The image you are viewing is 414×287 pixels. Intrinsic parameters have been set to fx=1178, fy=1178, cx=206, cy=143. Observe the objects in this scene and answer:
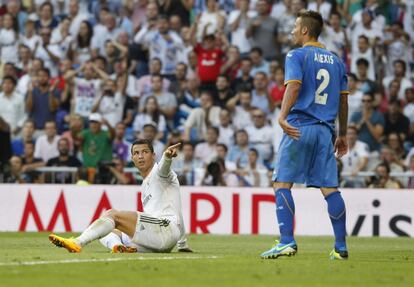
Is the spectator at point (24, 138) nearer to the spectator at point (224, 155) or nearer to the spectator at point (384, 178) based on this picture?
the spectator at point (224, 155)

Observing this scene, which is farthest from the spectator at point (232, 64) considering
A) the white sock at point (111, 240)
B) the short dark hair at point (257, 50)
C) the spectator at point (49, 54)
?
the white sock at point (111, 240)

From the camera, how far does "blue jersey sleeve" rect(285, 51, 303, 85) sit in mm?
11109

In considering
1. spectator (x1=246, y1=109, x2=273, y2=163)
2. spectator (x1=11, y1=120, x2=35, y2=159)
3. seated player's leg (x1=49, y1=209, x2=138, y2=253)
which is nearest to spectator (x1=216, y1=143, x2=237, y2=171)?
spectator (x1=246, y1=109, x2=273, y2=163)

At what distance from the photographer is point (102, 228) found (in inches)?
461

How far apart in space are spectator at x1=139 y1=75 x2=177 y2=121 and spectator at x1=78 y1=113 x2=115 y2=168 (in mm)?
1343

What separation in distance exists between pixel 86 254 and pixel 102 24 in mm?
13888

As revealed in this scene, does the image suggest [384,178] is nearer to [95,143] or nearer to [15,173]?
[95,143]

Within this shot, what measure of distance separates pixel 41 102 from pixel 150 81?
2.23 meters

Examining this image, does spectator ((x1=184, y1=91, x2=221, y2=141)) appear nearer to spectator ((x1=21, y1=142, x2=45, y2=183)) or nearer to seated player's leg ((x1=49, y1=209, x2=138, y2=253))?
spectator ((x1=21, y1=142, x2=45, y2=183))

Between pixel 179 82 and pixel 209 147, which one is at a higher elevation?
pixel 179 82

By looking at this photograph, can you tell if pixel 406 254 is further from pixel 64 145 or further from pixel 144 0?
pixel 144 0

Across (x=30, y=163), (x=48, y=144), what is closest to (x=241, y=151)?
(x=48, y=144)

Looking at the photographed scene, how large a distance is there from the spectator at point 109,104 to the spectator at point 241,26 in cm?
286

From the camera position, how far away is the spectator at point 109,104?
2328 cm
